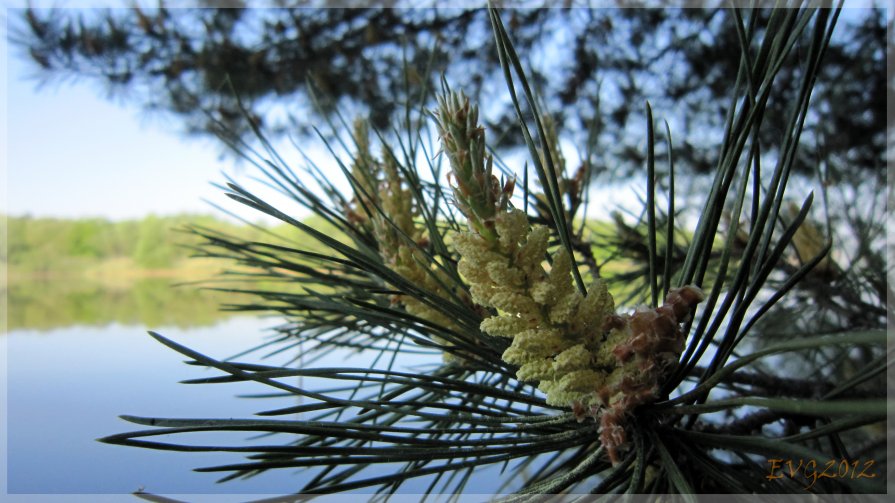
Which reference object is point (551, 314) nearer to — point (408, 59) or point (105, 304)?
point (408, 59)

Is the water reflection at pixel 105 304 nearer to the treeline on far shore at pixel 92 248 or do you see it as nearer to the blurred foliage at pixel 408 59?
the treeline on far shore at pixel 92 248

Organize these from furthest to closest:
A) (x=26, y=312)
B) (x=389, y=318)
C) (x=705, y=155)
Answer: (x=26, y=312)
(x=705, y=155)
(x=389, y=318)

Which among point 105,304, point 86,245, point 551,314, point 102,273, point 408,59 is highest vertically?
point 102,273

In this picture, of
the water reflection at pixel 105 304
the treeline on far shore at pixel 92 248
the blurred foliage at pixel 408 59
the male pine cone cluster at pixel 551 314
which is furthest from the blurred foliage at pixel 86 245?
the male pine cone cluster at pixel 551 314

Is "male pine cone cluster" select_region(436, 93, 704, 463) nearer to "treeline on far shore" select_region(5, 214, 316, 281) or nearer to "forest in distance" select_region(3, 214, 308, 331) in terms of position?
"forest in distance" select_region(3, 214, 308, 331)

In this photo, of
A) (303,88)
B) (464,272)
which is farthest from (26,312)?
(464,272)

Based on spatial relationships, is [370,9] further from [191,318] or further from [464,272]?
[191,318]

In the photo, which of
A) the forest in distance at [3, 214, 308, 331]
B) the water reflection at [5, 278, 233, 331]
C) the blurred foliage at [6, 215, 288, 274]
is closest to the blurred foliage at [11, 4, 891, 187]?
the water reflection at [5, 278, 233, 331]

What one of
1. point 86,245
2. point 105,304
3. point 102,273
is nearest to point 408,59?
point 105,304
